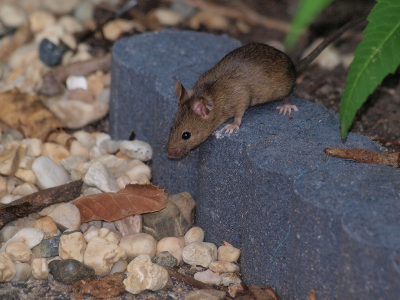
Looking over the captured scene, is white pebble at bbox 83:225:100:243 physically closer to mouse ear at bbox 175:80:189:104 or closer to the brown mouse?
the brown mouse

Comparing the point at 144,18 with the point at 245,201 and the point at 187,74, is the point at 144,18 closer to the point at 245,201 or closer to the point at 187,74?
the point at 187,74

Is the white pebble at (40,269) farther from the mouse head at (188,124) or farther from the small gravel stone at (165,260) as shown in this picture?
the mouse head at (188,124)

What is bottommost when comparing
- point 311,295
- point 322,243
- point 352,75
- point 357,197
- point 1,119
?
point 1,119

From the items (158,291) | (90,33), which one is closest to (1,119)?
(90,33)

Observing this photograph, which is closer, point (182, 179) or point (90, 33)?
point (182, 179)

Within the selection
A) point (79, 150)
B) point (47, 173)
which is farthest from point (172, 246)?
point (79, 150)
